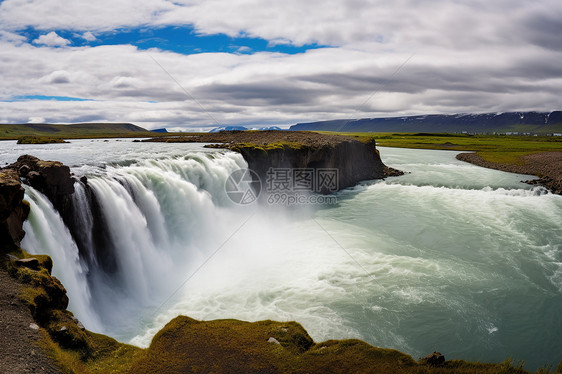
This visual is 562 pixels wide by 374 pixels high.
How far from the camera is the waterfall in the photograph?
42.4 feet

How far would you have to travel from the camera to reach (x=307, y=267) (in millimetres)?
19078

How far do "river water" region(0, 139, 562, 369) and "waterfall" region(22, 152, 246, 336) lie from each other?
2.8 inches

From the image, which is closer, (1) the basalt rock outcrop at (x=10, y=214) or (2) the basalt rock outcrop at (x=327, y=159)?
(1) the basalt rock outcrop at (x=10, y=214)

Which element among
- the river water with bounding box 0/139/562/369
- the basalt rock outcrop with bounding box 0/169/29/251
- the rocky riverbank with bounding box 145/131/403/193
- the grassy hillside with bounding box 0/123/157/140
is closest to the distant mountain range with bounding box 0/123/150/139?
the grassy hillside with bounding box 0/123/157/140

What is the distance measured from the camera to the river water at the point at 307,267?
1284 centimetres

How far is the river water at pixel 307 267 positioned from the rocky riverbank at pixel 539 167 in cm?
1491

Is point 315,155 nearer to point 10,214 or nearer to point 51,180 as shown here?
point 51,180

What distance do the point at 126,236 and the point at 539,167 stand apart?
204 ft

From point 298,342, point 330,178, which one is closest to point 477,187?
point 330,178

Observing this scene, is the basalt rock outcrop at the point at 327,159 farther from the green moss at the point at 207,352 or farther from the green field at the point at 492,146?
the green moss at the point at 207,352

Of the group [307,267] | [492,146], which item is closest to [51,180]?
[307,267]

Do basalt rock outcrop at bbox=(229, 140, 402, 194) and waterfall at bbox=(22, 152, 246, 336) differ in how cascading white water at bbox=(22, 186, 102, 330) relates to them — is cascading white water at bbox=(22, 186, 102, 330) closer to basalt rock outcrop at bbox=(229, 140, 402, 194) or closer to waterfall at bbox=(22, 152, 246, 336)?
waterfall at bbox=(22, 152, 246, 336)

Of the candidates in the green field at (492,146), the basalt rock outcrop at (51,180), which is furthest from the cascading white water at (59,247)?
the green field at (492,146)

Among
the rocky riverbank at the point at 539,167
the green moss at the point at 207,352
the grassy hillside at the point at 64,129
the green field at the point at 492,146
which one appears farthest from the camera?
the grassy hillside at the point at 64,129
